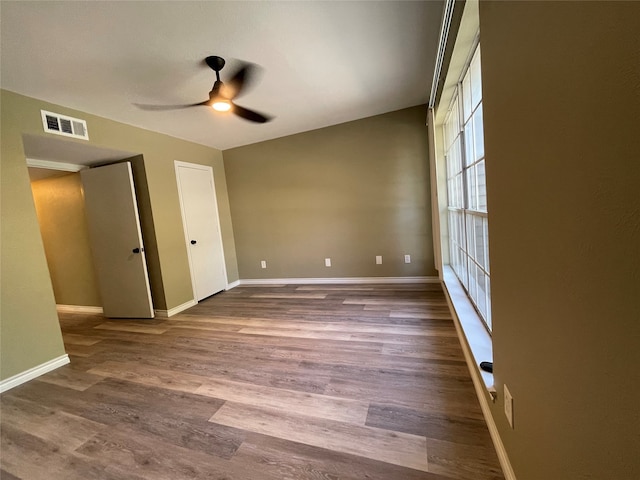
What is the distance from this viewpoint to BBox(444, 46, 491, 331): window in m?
1.64

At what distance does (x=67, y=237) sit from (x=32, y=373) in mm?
2340

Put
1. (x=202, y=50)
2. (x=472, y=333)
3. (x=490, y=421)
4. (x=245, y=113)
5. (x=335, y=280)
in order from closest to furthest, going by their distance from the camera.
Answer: (x=490, y=421)
(x=472, y=333)
(x=202, y=50)
(x=245, y=113)
(x=335, y=280)

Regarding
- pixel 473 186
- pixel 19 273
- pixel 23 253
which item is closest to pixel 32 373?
pixel 19 273

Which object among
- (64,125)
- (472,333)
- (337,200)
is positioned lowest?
(472,333)

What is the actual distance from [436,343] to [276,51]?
2.60m

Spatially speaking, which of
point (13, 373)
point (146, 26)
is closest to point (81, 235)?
point (13, 373)

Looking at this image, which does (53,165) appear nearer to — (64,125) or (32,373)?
(64,125)

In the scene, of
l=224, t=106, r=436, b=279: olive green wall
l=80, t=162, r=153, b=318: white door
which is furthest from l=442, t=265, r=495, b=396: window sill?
l=80, t=162, r=153, b=318: white door

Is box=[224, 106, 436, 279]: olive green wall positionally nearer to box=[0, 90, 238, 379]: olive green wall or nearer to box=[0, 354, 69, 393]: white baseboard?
box=[0, 90, 238, 379]: olive green wall

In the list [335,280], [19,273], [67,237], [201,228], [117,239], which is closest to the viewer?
[19,273]

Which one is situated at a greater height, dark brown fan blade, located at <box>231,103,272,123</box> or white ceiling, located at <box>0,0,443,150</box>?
white ceiling, located at <box>0,0,443,150</box>

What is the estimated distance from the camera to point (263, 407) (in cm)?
161

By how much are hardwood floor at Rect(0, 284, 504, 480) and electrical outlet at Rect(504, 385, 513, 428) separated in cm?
29

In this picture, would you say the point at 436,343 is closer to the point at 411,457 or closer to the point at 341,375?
the point at 341,375
